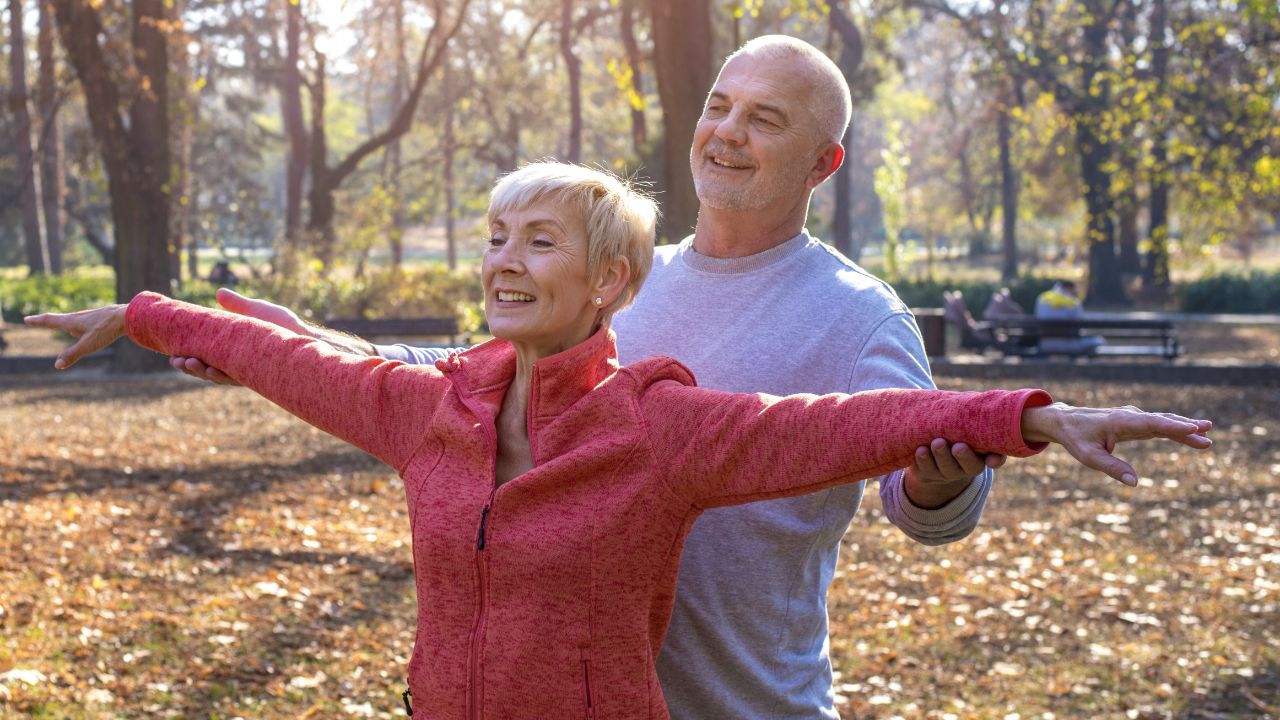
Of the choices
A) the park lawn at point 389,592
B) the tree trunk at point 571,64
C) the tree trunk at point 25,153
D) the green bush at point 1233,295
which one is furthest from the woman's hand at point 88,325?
the green bush at point 1233,295

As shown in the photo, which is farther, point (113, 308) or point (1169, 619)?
point (1169, 619)

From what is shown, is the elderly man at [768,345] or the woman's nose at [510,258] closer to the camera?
the woman's nose at [510,258]

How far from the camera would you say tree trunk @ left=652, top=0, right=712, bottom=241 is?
38.9ft

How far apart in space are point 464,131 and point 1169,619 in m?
52.1

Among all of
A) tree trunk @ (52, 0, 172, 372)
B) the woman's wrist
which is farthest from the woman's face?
tree trunk @ (52, 0, 172, 372)

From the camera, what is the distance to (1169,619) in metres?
7.46

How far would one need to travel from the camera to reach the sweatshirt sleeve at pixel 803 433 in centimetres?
200

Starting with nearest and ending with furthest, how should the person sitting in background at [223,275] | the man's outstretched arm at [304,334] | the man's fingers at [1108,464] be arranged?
the man's fingers at [1108,464] → the man's outstretched arm at [304,334] → the person sitting in background at [223,275]

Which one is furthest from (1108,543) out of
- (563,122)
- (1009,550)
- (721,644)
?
(563,122)

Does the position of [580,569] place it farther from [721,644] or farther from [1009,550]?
[1009,550]

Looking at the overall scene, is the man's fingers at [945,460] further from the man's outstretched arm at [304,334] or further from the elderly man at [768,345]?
the man's outstretched arm at [304,334]

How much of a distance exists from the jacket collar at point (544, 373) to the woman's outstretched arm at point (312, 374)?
0.07 m

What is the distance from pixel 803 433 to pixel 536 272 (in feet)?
1.95

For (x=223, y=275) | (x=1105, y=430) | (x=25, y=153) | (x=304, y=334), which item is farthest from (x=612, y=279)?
(x=25, y=153)
